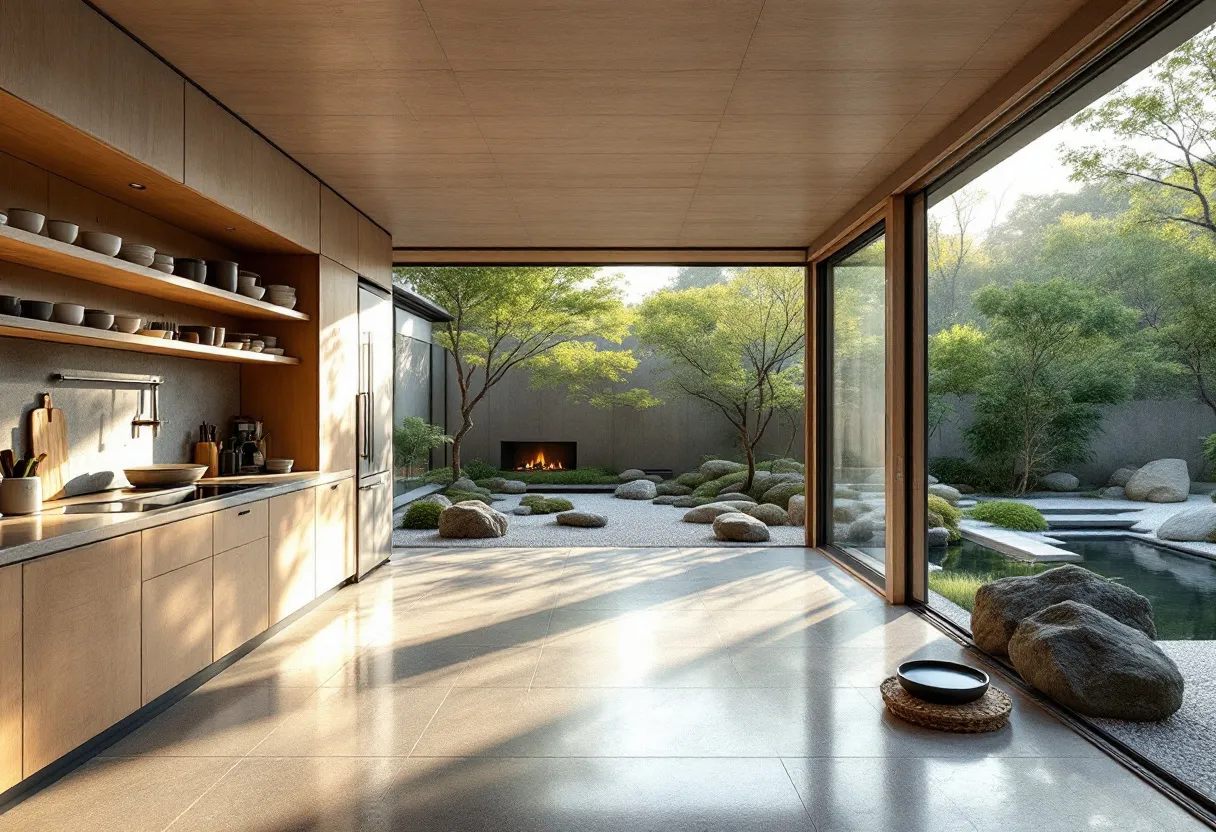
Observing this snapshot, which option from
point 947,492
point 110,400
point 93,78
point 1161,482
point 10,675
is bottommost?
point 10,675

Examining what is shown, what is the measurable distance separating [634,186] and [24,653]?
167 inches

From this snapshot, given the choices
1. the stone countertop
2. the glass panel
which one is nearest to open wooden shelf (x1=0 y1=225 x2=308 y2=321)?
the stone countertop

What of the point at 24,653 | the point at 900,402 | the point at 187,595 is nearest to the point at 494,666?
the point at 187,595

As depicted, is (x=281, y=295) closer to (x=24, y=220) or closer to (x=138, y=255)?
(x=138, y=255)

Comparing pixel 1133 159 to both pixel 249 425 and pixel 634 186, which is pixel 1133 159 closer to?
pixel 634 186

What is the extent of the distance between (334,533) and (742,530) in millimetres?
4229

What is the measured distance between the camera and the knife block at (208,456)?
16.0 feet

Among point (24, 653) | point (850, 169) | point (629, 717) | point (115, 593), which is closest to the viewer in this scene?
point (24, 653)

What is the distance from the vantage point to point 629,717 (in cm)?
335

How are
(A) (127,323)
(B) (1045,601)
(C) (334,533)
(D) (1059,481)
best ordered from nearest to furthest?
(A) (127,323) < (B) (1045,601) < (C) (334,533) < (D) (1059,481)

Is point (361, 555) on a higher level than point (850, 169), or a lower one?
lower

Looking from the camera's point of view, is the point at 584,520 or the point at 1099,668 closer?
the point at 1099,668

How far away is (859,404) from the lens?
6461 millimetres

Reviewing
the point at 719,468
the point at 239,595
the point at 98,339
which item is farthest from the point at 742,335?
the point at 98,339
